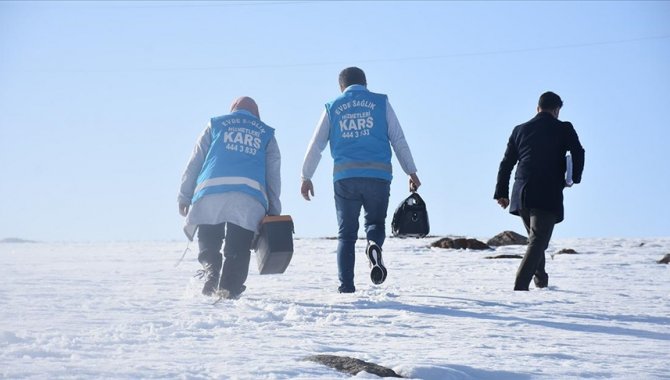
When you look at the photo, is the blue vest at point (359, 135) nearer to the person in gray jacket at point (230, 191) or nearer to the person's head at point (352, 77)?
the person's head at point (352, 77)

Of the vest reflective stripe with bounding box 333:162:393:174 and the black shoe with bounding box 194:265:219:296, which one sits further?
the vest reflective stripe with bounding box 333:162:393:174

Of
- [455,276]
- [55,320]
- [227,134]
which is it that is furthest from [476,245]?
[55,320]

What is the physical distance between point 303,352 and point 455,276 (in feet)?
19.6

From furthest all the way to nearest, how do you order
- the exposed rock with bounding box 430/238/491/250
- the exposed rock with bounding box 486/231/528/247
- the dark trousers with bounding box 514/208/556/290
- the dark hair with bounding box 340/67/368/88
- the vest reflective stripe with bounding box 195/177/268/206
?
the exposed rock with bounding box 486/231/528/247 → the exposed rock with bounding box 430/238/491/250 → the dark hair with bounding box 340/67/368/88 → the dark trousers with bounding box 514/208/556/290 → the vest reflective stripe with bounding box 195/177/268/206

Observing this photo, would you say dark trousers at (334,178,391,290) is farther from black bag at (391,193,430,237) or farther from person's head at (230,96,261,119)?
black bag at (391,193,430,237)

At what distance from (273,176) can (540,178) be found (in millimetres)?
2398

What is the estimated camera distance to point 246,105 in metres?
7.37

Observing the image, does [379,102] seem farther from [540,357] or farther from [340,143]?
[540,357]

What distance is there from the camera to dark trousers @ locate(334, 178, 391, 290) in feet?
23.9

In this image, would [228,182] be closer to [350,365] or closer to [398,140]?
[398,140]

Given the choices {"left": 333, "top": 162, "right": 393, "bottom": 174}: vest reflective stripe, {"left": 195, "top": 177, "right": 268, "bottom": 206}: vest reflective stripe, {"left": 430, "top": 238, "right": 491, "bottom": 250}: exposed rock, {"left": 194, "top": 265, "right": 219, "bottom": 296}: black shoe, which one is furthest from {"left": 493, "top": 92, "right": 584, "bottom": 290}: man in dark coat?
{"left": 430, "top": 238, "right": 491, "bottom": 250}: exposed rock

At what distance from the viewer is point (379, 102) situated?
295 inches

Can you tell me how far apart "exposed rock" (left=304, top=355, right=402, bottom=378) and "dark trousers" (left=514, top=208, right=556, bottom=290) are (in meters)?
4.06

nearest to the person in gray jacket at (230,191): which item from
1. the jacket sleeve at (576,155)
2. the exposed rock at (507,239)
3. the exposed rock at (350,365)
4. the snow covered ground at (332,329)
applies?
the snow covered ground at (332,329)
